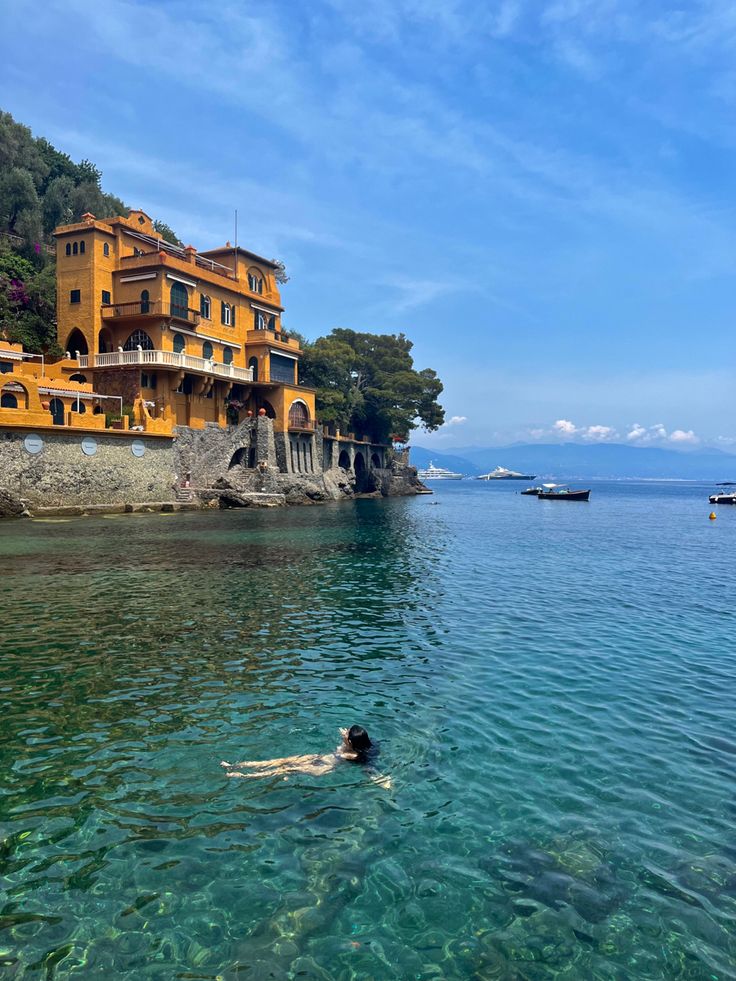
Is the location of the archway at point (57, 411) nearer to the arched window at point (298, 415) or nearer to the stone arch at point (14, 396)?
the stone arch at point (14, 396)

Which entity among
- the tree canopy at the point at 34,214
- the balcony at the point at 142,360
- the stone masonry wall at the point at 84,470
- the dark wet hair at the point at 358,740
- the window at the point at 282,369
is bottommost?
the dark wet hair at the point at 358,740

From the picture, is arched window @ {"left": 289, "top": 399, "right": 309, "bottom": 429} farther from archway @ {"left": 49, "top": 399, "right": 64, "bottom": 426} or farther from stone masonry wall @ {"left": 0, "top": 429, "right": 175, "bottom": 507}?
archway @ {"left": 49, "top": 399, "right": 64, "bottom": 426}

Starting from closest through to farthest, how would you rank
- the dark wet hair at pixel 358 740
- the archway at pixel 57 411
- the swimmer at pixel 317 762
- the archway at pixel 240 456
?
the swimmer at pixel 317 762 < the dark wet hair at pixel 358 740 < the archway at pixel 57 411 < the archway at pixel 240 456

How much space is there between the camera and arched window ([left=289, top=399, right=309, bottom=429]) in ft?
190

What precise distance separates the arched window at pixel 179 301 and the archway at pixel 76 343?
23.6 ft

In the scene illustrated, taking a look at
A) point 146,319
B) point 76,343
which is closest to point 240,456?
point 146,319

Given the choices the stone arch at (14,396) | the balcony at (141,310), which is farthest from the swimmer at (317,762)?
the balcony at (141,310)

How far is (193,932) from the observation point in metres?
4.66

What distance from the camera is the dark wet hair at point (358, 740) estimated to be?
24.7 ft

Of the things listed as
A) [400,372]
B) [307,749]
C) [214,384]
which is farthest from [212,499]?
[307,749]

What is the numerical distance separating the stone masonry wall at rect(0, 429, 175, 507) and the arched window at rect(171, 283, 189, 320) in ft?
32.5

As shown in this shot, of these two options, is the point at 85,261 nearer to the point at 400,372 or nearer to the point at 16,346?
the point at 16,346

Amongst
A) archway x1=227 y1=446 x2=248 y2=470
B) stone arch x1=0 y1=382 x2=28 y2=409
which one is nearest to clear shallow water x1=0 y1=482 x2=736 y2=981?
stone arch x1=0 y1=382 x2=28 y2=409

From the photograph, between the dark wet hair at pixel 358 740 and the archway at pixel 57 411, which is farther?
the archway at pixel 57 411
